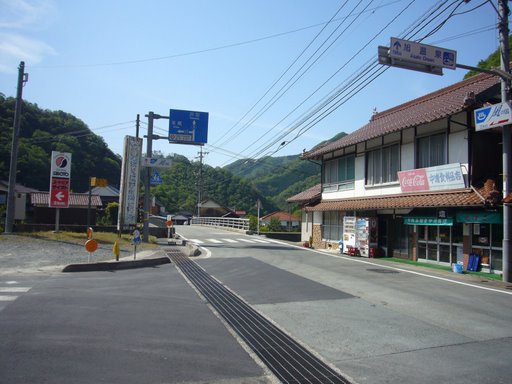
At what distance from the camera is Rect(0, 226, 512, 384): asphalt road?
4781mm

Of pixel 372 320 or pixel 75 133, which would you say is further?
pixel 75 133

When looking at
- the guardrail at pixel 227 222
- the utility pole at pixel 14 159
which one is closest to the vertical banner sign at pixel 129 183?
the utility pole at pixel 14 159

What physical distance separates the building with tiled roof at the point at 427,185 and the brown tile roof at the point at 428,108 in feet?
0.22

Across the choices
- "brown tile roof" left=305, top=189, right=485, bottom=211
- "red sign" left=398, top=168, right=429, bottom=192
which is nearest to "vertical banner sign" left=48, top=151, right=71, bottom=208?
"brown tile roof" left=305, top=189, right=485, bottom=211

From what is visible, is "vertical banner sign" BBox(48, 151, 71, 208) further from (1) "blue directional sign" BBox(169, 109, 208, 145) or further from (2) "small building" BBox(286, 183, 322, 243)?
(2) "small building" BBox(286, 183, 322, 243)

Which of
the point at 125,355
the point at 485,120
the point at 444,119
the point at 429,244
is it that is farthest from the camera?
the point at 429,244

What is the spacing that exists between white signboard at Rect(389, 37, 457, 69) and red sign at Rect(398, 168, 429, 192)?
581 cm

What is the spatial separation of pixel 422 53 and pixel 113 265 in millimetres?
11144

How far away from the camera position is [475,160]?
14055mm

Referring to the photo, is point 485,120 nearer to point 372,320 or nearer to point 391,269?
point 391,269

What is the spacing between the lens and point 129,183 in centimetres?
2219

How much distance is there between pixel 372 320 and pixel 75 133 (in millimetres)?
55118

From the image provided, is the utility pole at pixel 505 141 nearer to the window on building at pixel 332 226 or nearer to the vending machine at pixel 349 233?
the vending machine at pixel 349 233

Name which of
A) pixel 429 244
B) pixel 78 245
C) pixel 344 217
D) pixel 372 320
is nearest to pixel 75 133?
pixel 78 245
